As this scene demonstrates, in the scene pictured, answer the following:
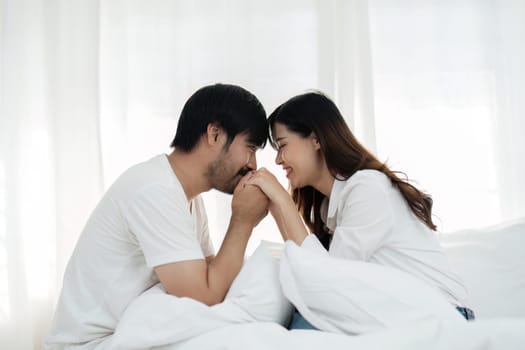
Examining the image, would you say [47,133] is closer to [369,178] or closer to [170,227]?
[170,227]

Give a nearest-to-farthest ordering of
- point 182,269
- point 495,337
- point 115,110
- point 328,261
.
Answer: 1. point 495,337
2. point 328,261
3. point 182,269
4. point 115,110

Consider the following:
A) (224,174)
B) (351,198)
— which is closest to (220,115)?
(224,174)

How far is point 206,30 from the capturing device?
97.2 inches

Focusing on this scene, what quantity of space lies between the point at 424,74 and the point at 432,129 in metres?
0.24

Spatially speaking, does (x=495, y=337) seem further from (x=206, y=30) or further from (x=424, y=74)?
(x=206, y=30)

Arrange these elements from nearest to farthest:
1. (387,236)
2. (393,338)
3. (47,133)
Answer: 1. (393,338)
2. (387,236)
3. (47,133)

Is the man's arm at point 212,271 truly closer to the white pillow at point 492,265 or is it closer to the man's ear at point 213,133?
the man's ear at point 213,133

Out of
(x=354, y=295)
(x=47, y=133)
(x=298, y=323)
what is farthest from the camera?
(x=47, y=133)

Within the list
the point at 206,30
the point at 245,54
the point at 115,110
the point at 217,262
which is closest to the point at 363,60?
the point at 245,54

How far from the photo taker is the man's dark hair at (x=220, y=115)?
1624mm

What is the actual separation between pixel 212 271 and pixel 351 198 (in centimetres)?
43

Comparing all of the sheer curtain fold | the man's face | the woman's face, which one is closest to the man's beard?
the man's face

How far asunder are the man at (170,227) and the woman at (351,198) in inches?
3.1

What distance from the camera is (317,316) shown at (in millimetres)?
1195
